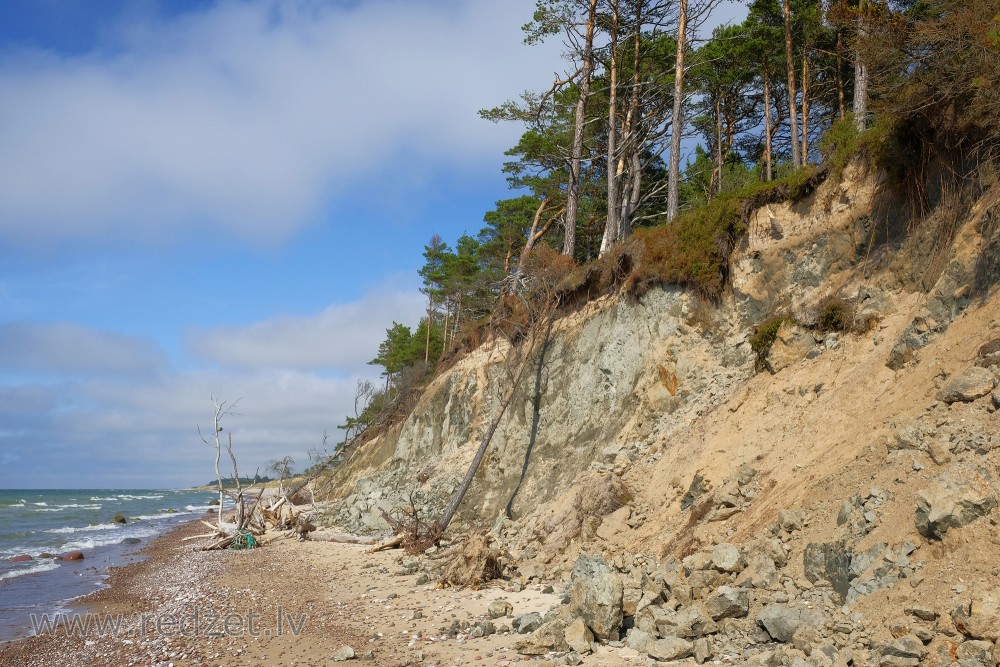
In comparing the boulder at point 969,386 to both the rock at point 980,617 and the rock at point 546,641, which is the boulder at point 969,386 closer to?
the rock at point 980,617

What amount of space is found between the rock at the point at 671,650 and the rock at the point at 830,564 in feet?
5.66

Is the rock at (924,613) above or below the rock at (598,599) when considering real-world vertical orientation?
above

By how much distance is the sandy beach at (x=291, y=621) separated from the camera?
8.84 metres

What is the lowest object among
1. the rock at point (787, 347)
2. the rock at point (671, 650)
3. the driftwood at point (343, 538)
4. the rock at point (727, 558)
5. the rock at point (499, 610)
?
the driftwood at point (343, 538)

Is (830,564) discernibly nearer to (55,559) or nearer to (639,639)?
(639,639)

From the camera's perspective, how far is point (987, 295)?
9391 mm

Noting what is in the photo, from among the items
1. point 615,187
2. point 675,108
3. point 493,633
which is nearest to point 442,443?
point 615,187

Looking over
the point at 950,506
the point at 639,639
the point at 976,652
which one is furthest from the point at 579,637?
the point at 950,506

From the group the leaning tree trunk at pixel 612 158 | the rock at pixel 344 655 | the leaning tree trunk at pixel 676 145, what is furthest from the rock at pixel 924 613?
the leaning tree trunk at pixel 612 158

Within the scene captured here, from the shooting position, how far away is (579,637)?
7.84 meters

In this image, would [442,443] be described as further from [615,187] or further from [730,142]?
[730,142]

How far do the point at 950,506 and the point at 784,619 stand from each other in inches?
81.5

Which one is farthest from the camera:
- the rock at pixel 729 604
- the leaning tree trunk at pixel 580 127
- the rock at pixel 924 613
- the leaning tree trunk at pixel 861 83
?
the leaning tree trunk at pixel 580 127

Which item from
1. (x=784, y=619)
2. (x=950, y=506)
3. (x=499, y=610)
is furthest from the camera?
(x=499, y=610)
